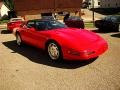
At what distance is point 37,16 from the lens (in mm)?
45406

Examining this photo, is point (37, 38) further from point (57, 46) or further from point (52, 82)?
point (52, 82)

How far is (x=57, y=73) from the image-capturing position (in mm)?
6848

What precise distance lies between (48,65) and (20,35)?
3.23 metres

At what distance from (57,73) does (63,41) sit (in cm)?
123

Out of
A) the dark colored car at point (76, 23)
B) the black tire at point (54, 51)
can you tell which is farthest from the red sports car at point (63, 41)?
the dark colored car at point (76, 23)

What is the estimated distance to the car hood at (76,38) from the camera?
7.44m

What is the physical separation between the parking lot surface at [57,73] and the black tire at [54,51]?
0.20m

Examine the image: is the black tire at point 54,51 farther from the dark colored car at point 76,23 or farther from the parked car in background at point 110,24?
the dark colored car at point 76,23

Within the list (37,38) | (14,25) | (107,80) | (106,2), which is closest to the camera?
(107,80)

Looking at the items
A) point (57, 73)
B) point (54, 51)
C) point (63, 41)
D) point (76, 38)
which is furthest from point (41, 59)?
point (57, 73)

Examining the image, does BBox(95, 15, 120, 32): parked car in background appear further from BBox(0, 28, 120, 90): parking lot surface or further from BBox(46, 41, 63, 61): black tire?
BBox(46, 41, 63, 61): black tire

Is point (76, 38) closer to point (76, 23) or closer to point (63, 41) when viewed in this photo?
point (63, 41)

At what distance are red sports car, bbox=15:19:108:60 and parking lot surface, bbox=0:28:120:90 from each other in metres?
0.37

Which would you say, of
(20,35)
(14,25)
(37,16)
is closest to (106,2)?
(37,16)
